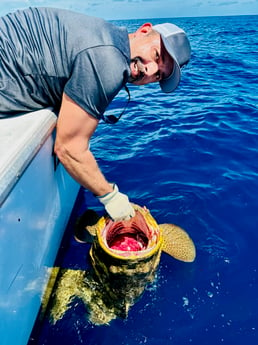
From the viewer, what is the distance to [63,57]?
238 centimetres

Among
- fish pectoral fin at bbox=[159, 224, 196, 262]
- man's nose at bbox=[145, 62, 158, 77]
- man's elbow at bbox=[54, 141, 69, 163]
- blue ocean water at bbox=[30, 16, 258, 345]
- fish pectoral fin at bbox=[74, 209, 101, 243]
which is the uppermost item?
man's nose at bbox=[145, 62, 158, 77]

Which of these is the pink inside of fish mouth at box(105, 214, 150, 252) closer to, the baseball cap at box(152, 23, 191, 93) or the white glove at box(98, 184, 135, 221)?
the white glove at box(98, 184, 135, 221)

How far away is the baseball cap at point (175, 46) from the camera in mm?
2654

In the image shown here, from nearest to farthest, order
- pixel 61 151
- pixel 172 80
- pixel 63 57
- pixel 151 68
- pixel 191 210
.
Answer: pixel 63 57 < pixel 61 151 < pixel 151 68 < pixel 172 80 < pixel 191 210

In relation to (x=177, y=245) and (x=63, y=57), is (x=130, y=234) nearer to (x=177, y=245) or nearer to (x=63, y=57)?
(x=177, y=245)

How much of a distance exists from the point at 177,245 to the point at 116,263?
107 cm

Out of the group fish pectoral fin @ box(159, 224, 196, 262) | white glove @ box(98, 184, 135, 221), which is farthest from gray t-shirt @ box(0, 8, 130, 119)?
fish pectoral fin @ box(159, 224, 196, 262)

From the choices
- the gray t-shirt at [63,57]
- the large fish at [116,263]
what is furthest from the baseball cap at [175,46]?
the large fish at [116,263]

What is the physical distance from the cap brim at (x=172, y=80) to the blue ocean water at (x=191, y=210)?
74.0 inches

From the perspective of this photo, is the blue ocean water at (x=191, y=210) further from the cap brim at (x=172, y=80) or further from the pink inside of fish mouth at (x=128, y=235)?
the cap brim at (x=172, y=80)

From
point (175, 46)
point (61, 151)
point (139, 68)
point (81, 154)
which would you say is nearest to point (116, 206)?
point (81, 154)

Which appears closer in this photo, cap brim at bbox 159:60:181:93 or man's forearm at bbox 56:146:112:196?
man's forearm at bbox 56:146:112:196

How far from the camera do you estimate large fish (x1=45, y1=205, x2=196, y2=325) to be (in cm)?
258

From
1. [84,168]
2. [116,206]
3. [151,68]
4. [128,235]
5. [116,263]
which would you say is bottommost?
[128,235]
